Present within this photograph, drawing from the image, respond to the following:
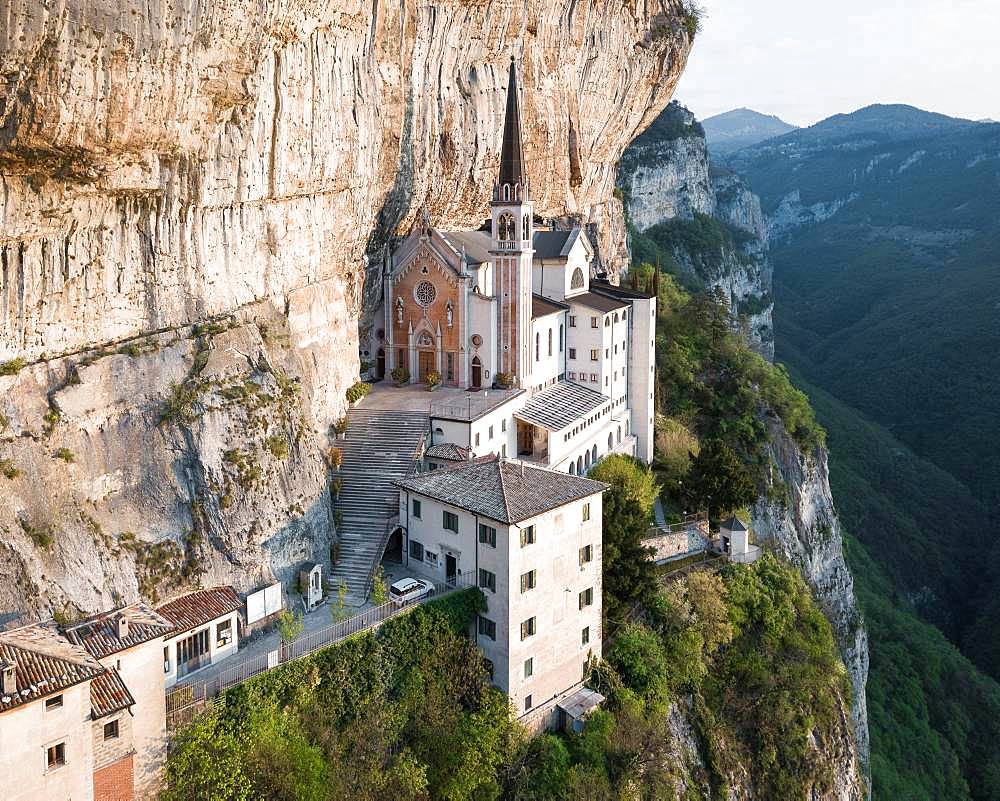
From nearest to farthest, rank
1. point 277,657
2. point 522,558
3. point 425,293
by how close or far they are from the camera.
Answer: point 277,657 → point 522,558 → point 425,293

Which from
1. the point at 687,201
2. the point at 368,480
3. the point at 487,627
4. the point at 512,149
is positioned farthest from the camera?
the point at 687,201

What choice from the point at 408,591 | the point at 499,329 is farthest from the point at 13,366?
the point at 499,329

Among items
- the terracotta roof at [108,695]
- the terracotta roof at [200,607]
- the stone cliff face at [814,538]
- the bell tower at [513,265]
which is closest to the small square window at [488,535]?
the terracotta roof at [200,607]

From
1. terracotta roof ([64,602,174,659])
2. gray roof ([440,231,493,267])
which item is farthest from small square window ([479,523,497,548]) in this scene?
gray roof ([440,231,493,267])

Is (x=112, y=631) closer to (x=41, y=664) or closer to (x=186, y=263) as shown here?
(x=41, y=664)

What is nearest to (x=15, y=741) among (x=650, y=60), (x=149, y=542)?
(x=149, y=542)

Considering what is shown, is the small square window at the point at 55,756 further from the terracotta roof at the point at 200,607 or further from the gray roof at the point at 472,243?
the gray roof at the point at 472,243

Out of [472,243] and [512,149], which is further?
[472,243]
